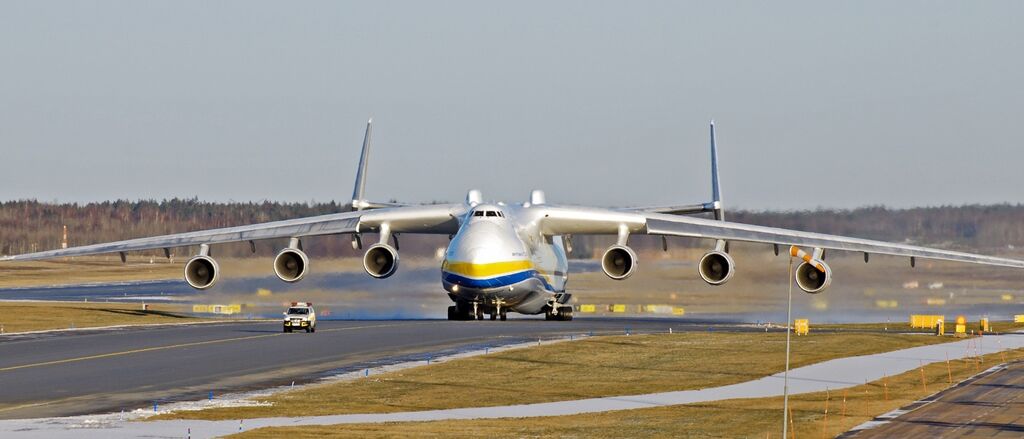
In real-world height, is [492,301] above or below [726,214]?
below

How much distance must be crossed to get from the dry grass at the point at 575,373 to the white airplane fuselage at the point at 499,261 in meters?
2.59

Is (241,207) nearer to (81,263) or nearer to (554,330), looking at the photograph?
(81,263)

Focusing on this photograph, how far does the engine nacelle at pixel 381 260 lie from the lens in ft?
146

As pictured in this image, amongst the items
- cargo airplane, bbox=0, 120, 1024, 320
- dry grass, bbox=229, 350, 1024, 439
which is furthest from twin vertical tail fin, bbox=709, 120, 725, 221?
dry grass, bbox=229, 350, 1024, 439

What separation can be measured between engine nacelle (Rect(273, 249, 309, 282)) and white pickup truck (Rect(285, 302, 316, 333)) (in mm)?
2216

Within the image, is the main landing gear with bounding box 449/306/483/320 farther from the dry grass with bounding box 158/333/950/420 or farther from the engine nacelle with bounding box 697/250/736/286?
the engine nacelle with bounding box 697/250/736/286

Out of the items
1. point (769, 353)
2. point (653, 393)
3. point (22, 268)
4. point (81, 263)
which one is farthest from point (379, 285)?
point (81, 263)

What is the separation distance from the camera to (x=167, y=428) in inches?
950

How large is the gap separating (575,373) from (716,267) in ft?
34.1

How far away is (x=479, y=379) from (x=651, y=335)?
13693mm

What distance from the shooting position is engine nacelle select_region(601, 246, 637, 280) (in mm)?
44000

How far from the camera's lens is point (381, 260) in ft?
147

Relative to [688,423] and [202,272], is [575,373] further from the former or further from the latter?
[202,272]

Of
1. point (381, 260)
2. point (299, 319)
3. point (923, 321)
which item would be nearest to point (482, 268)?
point (381, 260)
